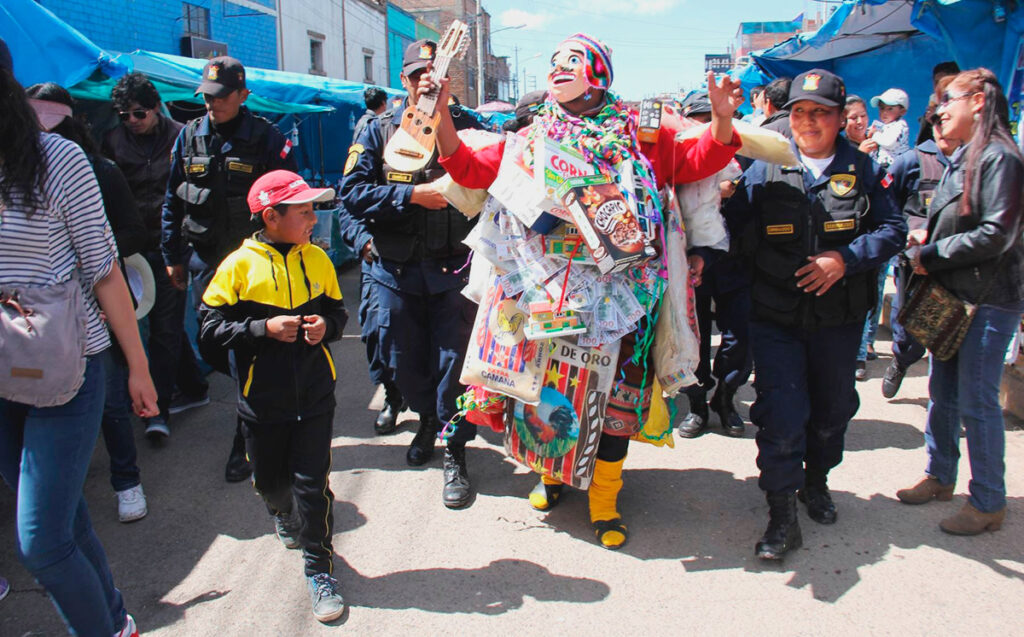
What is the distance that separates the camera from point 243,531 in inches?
132

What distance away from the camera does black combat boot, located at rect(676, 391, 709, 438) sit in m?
4.42

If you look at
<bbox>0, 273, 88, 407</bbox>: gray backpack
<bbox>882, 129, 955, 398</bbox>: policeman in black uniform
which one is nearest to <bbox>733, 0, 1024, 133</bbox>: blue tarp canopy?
<bbox>882, 129, 955, 398</bbox>: policeman in black uniform

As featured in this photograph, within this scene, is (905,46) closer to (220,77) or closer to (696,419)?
(696,419)

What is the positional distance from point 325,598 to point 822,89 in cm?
285

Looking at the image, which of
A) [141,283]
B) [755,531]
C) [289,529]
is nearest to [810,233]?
[755,531]

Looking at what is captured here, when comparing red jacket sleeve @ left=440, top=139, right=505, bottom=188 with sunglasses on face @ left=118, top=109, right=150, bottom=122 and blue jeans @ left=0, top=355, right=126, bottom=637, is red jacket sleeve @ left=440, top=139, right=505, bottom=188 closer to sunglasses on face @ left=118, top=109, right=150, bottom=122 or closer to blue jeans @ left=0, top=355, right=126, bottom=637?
blue jeans @ left=0, top=355, right=126, bottom=637

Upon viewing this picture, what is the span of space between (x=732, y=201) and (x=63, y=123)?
320cm

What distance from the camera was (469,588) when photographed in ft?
9.46

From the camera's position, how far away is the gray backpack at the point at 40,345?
195 cm

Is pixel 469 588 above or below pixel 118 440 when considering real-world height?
below

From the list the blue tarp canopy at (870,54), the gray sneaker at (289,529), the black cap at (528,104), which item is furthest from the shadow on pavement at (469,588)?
the blue tarp canopy at (870,54)

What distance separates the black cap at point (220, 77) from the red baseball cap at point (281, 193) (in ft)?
4.46

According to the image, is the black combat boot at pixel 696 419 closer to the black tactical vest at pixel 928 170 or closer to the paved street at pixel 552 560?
the paved street at pixel 552 560

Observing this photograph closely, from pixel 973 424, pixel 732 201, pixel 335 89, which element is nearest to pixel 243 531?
pixel 732 201
